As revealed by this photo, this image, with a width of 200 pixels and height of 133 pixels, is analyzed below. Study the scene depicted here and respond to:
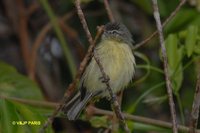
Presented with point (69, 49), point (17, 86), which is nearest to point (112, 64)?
point (17, 86)

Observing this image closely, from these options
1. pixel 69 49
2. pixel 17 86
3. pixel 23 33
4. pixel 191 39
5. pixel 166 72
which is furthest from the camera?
pixel 69 49

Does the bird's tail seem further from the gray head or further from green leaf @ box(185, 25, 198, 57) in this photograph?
green leaf @ box(185, 25, 198, 57)

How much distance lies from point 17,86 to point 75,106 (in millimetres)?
593

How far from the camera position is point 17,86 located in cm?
378

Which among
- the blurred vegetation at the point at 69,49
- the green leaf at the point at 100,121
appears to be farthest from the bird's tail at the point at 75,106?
the blurred vegetation at the point at 69,49

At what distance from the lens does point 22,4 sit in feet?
Answer: 16.3

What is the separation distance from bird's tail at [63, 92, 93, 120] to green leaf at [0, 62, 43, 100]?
301mm

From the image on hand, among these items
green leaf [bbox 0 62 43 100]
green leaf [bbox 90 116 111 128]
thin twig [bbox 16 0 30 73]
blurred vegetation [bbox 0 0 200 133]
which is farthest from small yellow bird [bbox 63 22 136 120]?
thin twig [bbox 16 0 30 73]

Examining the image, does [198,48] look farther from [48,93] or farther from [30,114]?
[48,93]

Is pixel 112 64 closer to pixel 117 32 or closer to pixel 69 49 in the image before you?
pixel 117 32

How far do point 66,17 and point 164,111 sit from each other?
124 centimetres

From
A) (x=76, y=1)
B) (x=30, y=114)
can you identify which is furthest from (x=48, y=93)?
(x=76, y=1)

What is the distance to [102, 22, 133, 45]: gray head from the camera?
337cm

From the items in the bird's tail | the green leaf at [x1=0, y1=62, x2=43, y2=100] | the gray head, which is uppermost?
the gray head
